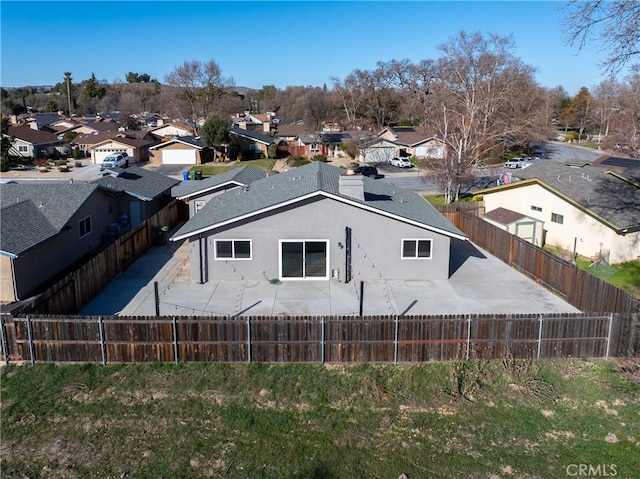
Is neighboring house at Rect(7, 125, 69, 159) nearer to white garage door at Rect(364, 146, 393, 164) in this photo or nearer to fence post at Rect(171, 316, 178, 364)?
white garage door at Rect(364, 146, 393, 164)

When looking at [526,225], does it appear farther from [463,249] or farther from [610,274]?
[610,274]

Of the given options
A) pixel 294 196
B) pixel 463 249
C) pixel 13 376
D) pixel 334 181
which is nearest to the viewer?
pixel 13 376

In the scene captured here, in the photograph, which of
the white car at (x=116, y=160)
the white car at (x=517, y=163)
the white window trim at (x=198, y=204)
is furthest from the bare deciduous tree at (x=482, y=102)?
the white car at (x=116, y=160)

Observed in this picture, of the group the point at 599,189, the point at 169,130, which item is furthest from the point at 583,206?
the point at 169,130

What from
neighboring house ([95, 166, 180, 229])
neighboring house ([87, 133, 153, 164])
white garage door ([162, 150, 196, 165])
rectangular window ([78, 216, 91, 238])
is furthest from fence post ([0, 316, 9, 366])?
neighboring house ([87, 133, 153, 164])

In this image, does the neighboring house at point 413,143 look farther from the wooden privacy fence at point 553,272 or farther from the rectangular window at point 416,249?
the rectangular window at point 416,249

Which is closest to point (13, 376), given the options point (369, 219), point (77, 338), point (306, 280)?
point (77, 338)
